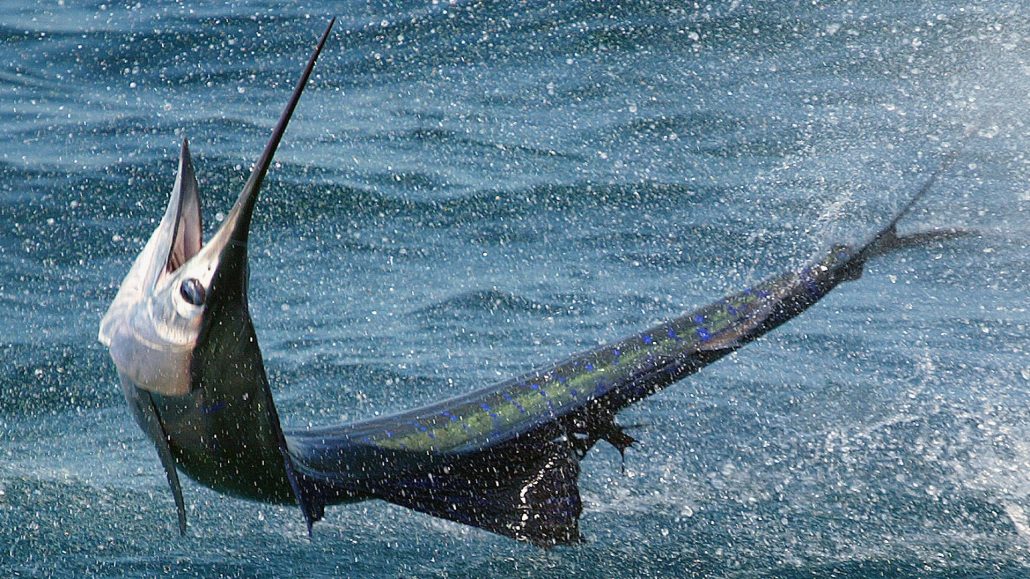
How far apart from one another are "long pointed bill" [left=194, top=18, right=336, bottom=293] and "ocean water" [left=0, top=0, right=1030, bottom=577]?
1.87m

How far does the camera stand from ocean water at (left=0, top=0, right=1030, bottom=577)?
4.54 m

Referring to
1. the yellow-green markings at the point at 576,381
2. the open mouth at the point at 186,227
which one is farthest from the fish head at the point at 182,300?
the yellow-green markings at the point at 576,381

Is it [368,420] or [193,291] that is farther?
[368,420]

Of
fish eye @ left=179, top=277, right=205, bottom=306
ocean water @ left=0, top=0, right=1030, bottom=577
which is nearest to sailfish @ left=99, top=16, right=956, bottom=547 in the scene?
fish eye @ left=179, top=277, right=205, bottom=306

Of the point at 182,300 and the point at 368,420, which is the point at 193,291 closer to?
the point at 182,300

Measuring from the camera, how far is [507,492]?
138 inches

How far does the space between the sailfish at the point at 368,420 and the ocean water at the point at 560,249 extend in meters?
0.77

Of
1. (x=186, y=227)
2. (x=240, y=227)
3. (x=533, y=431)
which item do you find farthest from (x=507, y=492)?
(x=240, y=227)

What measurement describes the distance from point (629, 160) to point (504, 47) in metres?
2.84

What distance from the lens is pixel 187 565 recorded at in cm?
425

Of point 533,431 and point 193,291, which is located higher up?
point 193,291

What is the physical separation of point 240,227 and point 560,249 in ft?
18.1

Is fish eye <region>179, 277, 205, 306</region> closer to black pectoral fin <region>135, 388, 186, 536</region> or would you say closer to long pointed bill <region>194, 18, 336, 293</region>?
long pointed bill <region>194, 18, 336, 293</region>

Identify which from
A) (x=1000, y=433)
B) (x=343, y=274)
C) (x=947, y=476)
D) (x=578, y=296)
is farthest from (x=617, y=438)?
(x=343, y=274)
